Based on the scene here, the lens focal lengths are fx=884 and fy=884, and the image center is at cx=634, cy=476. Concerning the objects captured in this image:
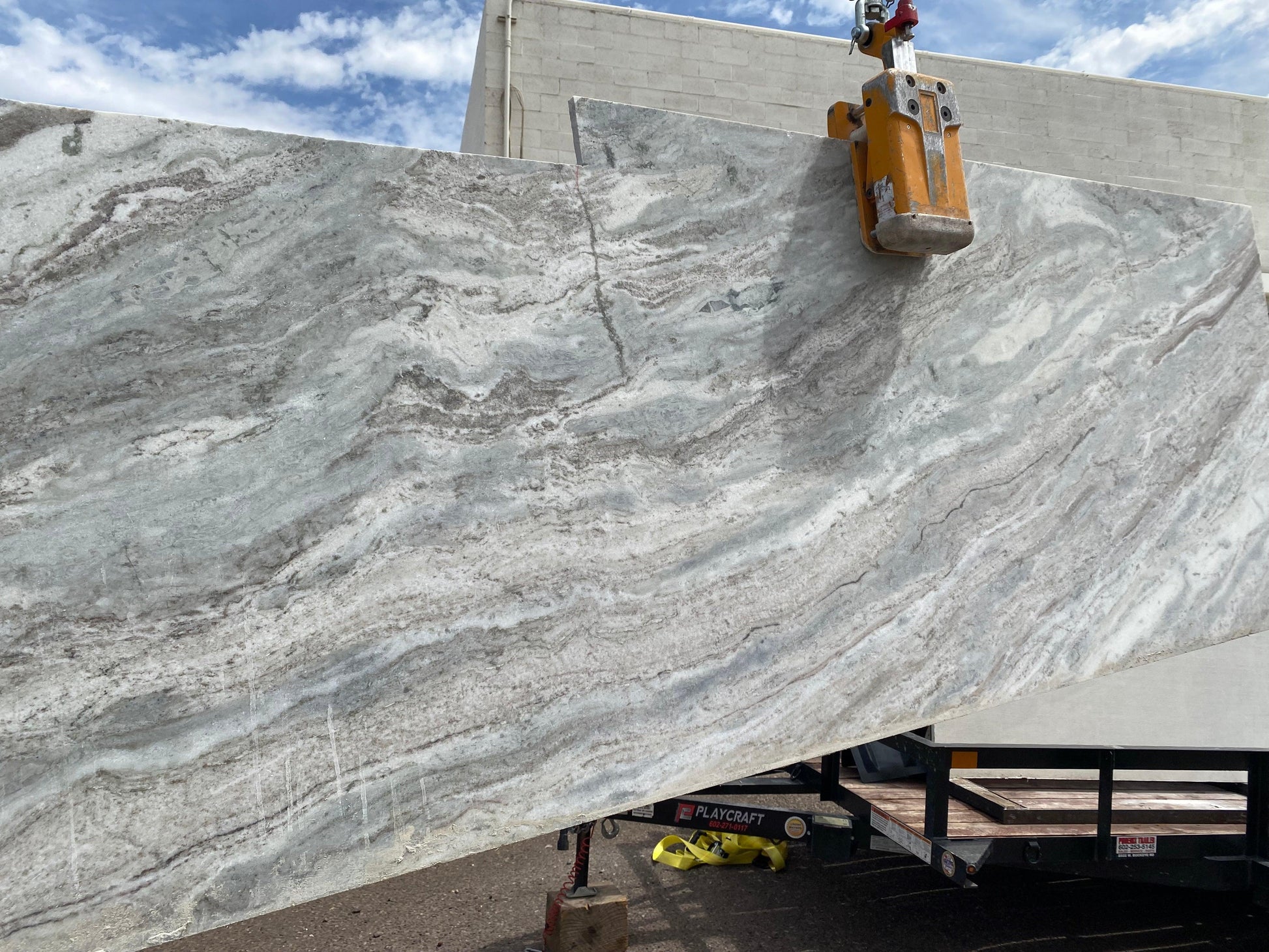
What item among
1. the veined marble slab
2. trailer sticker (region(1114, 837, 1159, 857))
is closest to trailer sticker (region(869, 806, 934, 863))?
trailer sticker (region(1114, 837, 1159, 857))

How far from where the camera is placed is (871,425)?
2064 millimetres

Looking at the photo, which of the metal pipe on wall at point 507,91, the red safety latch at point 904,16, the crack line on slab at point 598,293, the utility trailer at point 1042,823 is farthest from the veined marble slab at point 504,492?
the metal pipe on wall at point 507,91

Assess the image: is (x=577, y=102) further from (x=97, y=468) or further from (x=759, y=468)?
(x=97, y=468)

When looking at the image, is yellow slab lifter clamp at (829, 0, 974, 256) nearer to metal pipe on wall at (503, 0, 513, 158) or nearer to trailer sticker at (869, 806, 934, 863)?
trailer sticker at (869, 806, 934, 863)

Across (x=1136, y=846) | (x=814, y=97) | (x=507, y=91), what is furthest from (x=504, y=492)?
(x=814, y=97)

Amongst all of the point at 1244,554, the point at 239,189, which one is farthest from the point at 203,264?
the point at 1244,554

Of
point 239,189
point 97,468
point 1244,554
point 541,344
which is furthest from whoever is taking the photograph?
point 1244,554

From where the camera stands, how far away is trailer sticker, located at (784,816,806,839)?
3418 mm

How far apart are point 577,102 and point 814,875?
3.63 meters

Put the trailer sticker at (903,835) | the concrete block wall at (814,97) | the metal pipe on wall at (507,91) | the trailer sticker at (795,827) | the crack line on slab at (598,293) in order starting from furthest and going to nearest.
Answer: the concrete block wall at (814,97), the metal pipe on wall at (507,91), the trailer sticker at (795,827), the trailer sticker at (903,835), the crack line on slab at (598,293)

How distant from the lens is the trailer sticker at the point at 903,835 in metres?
3.08

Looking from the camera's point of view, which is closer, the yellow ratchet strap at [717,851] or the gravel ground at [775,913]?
the gravel ground at [775,913]

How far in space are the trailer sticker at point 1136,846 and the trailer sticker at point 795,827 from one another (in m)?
1.10

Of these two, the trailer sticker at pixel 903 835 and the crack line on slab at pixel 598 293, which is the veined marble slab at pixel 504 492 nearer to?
the crack line on slab at pixel 598 293
